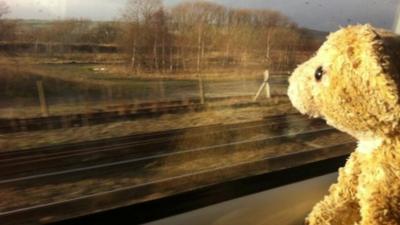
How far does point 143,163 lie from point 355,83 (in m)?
0.97

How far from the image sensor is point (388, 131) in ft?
3.57

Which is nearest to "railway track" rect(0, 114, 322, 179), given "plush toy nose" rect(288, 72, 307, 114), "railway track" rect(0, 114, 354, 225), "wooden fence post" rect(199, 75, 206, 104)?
"railway track" rect(0, 114, 354, 225)

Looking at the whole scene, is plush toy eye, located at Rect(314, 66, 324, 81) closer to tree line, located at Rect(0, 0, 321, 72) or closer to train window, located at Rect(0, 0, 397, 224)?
train window, located at Rect(0, 0, 397, 224)

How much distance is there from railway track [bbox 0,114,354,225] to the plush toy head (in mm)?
542

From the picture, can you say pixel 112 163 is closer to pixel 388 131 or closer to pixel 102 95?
pixel 102 95

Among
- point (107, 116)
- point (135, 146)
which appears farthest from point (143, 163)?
point (107, 116)

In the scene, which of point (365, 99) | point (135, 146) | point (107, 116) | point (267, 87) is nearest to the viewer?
point (365, 99)

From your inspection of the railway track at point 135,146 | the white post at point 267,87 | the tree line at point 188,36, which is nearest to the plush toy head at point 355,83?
the tree line at point 188,36

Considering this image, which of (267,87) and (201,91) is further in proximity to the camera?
(267,87)

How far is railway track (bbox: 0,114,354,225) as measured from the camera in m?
1.50

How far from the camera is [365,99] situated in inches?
41.3

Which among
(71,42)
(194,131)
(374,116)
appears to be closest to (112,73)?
(71,42)

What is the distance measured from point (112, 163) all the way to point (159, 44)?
18.7 inches

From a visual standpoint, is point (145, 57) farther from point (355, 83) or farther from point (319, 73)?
point (355, 83)
